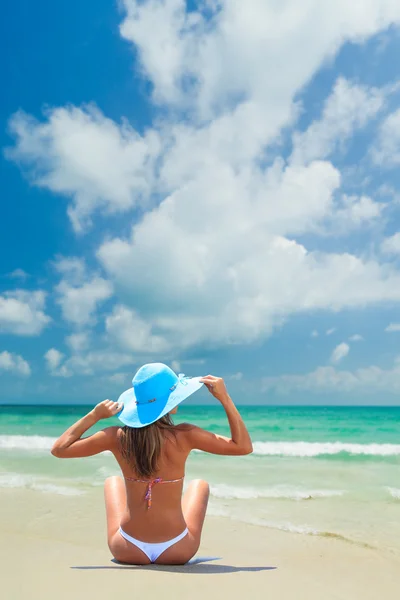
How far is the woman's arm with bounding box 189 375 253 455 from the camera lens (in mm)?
3193

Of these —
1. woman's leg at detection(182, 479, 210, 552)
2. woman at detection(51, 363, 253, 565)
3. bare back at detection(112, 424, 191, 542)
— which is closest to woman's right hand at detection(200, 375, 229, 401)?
woman at detection(51, 363, 253, 565)

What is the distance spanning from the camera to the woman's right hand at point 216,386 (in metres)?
3.23

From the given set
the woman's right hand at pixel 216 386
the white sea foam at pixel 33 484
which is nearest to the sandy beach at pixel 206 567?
the woman's right hand at pixel 216 386

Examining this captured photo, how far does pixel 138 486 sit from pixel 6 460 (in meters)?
9.81

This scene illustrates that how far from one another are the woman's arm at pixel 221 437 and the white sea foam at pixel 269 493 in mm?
4606

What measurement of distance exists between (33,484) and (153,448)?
6171mm

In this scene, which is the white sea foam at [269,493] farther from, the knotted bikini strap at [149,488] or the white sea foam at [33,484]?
the knotted bikini strap at [149,488]

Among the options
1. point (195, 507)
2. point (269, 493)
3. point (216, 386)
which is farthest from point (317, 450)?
point (216, 386)

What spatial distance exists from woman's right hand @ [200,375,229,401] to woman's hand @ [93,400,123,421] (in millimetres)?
600

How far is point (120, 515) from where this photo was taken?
362cm

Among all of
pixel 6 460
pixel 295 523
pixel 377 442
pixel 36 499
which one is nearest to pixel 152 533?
pixel 295 523

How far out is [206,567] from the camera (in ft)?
11.2

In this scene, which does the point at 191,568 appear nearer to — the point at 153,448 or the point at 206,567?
the point at 206,567

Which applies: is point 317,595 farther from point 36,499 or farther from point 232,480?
point 232,480
